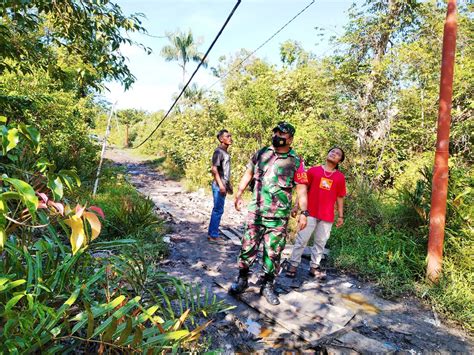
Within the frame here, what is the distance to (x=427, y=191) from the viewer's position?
464 centimetres

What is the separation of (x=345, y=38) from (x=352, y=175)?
11.5 feet

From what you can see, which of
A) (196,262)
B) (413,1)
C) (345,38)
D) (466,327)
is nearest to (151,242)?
(196,262)

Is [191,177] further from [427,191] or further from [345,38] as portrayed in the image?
[427,191]

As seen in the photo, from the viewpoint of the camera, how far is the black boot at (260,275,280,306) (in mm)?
3342

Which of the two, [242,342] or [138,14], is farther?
[138,14]

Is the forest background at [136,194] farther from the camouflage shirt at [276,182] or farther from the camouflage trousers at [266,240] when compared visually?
the camouflage shirt at [276,182]

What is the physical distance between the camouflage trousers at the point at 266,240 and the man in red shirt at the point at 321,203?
0.86 metres

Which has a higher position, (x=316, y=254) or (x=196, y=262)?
(x=316, y=254)

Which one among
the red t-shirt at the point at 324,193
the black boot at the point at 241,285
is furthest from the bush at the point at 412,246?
the black boot at the point at 241,285

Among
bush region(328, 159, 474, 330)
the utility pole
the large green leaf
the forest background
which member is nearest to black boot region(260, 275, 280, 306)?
the forest background

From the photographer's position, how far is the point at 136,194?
8227 mm

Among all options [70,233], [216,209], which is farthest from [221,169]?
[70,233]

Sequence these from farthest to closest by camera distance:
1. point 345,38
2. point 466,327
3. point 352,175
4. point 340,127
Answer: point 345,38, point 340,127, point 352,175, point 466,327

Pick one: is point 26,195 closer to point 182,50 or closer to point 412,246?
point 412,246
